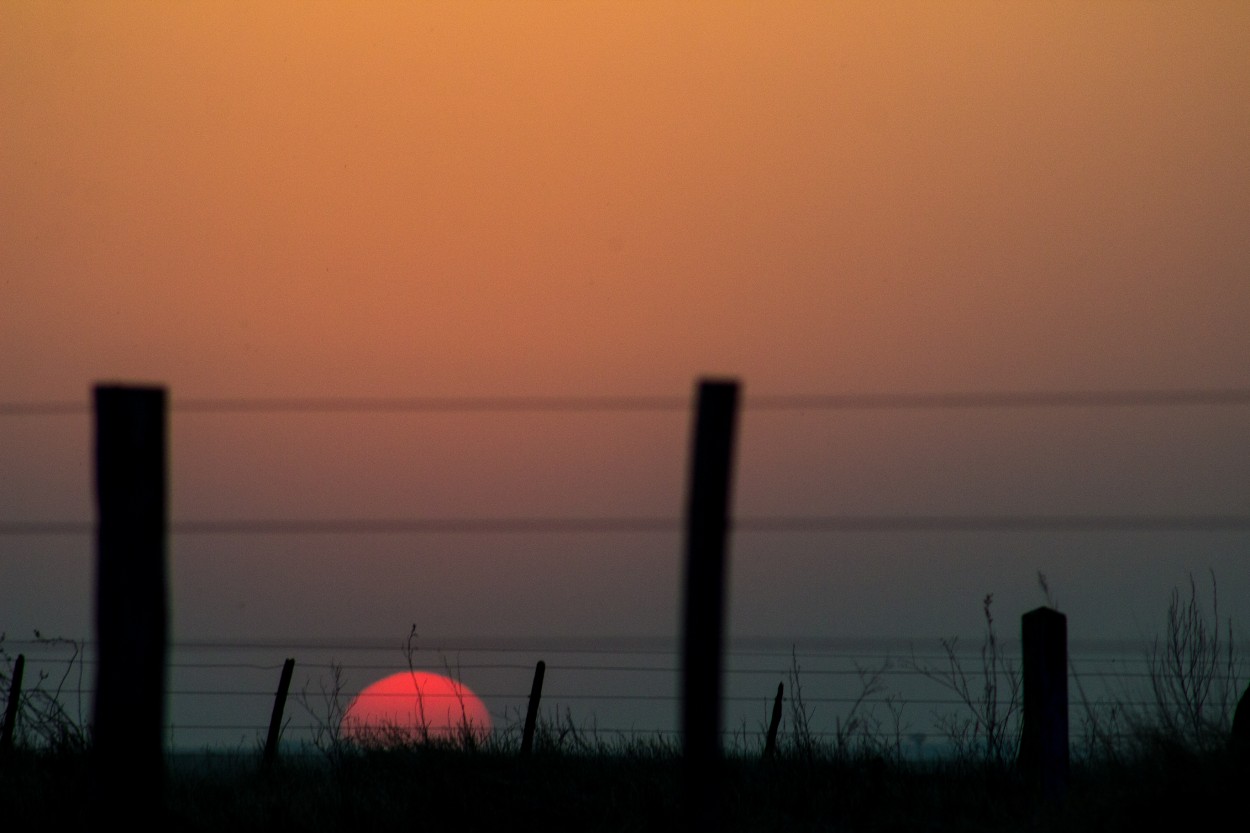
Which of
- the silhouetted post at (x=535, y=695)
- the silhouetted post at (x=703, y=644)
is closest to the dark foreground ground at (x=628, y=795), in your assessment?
the silhouetted post at (x=703, y=644)

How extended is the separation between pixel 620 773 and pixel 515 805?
139 centimetres

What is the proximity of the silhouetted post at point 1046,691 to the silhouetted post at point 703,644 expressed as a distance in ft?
7.67

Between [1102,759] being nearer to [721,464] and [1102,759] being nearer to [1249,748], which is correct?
[1249,748]

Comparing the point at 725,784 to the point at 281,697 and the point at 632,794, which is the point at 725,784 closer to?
the point at 632,794

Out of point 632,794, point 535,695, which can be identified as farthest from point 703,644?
point 535,695

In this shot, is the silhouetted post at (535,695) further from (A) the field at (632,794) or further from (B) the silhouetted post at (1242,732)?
(B) the silhouetted post at (1242,732)

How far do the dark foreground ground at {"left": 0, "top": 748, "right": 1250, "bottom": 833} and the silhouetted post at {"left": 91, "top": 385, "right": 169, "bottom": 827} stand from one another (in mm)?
1656

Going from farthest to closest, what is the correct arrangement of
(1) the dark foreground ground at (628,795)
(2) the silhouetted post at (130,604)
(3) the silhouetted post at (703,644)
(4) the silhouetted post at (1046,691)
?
(4) the silhouetted post at (1046,691) < (1) the dark foreground ground at (628,795) < (3) the silhouetted post at (703,644) < (2) the silhouetted post at (130,604)

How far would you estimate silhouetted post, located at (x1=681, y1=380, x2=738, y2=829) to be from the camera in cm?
433

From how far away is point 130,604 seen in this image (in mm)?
4172

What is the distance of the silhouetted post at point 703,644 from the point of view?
170 inches

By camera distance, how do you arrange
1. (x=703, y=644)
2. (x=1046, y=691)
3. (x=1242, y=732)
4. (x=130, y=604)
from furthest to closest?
(x=1046, y=691)
(x=1242, y=732)
(x=703, y=644)
(x=130, y=604)

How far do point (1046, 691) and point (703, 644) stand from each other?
2495 mm

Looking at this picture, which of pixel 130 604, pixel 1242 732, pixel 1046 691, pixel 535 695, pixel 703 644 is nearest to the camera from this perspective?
pixel 130 604
